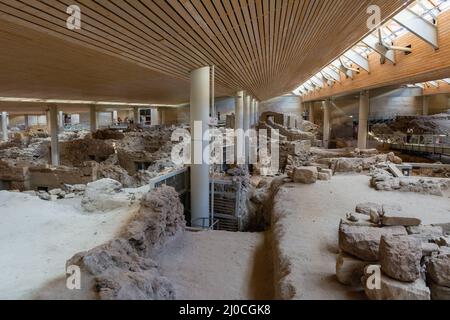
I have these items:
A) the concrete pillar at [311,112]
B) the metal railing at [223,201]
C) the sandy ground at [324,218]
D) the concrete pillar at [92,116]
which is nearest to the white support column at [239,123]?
the metal railing at [223,201]

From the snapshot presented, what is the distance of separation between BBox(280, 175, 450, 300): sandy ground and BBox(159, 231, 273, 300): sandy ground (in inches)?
36.6

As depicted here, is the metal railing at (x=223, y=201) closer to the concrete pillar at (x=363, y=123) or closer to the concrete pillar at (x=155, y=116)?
the concrete pillar at (x=363, y=123)

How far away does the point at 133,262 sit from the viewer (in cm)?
488

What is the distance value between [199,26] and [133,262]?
14.2 ft

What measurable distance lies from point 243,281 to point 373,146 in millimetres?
22283

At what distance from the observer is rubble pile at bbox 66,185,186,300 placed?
3.85 metres

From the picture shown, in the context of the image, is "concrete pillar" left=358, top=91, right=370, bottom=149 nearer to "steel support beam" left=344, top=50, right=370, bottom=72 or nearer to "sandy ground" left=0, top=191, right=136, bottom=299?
"steel support beam" left=344, top=50, right=370, bottom=72

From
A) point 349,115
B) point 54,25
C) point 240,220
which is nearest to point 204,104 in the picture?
point 240,220

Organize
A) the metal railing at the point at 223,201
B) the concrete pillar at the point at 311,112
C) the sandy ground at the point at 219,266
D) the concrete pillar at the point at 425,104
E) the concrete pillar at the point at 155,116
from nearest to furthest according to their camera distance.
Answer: the sandy ground at the point at 219,266
the metal railing at the point at 223,201
the concrete pillar at the point at 425,104
the concrete pillar at the point at 155,116
the concrete pillar at the point at 311,112

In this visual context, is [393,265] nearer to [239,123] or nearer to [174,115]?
[239,123]

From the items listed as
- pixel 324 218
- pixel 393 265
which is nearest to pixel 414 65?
pixel 324 218

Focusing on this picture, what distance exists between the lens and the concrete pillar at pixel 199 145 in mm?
9258

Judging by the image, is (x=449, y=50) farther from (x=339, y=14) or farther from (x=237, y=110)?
(x=237, y=110)

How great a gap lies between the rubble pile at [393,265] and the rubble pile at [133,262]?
2614 mm
